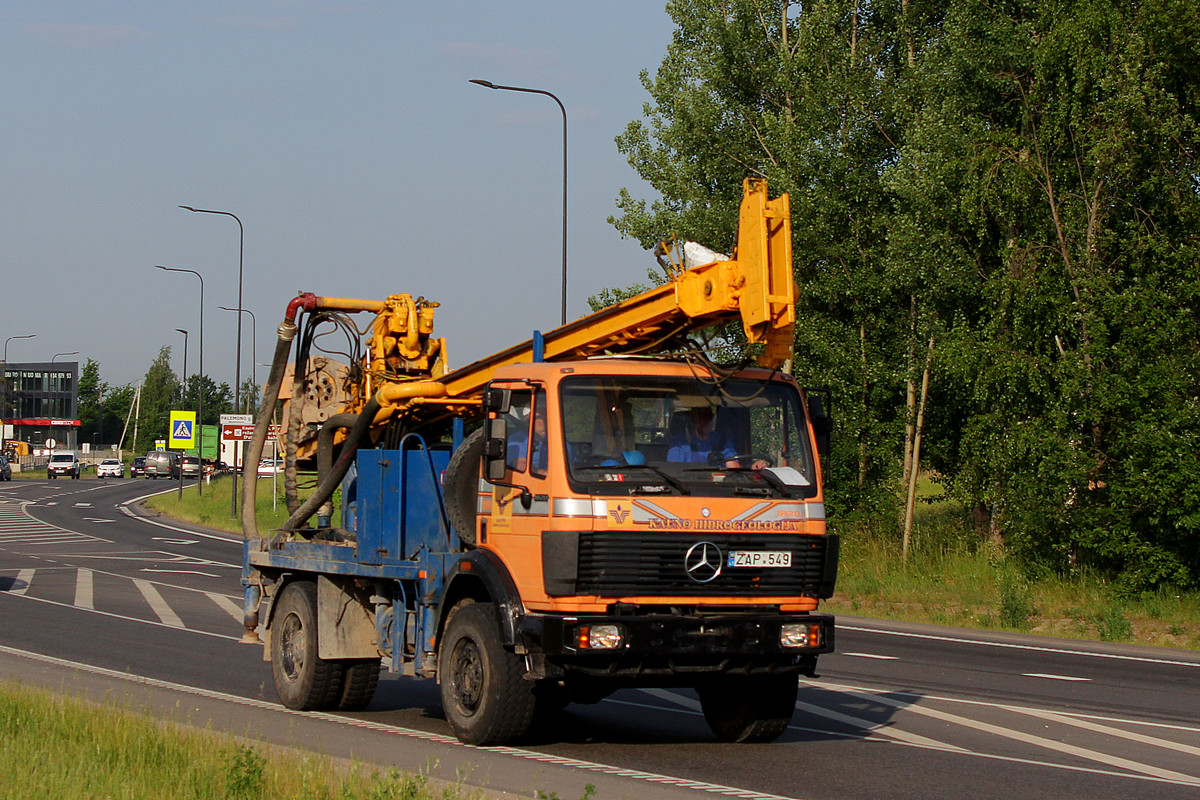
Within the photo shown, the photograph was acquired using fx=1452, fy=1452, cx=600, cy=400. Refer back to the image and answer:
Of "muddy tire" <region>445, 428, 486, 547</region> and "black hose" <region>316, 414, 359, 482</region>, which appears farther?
"black hose" <region>316, 414, 359, 482</region>

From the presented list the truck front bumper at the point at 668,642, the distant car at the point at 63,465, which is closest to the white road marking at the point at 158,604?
the truck front bumper at the point at 668,642

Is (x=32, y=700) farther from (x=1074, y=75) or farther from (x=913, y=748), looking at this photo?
(x=1074, y=75)

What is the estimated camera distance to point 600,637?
8.93m

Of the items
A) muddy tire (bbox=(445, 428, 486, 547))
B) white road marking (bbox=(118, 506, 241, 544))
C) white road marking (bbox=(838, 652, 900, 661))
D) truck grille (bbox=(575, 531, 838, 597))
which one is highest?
muddy tire (bbox=(445, 428, 486, 547))

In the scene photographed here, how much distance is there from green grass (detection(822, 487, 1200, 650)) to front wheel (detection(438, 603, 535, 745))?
1281 centimetres

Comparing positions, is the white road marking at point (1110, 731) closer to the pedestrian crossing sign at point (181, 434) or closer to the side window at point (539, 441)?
the side window at point (539, 441)

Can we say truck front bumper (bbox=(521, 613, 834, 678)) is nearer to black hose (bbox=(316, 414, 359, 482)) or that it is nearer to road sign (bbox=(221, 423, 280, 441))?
black hose (bbox=(316, 414, 359, 482))

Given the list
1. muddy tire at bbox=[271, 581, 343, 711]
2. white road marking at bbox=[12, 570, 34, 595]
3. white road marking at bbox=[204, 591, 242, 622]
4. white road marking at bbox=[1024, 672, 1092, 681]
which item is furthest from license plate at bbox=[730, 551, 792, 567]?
white road marking at bbox=[12, 570, 34, 595]

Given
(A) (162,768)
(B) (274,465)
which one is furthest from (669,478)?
(B) (274,465)

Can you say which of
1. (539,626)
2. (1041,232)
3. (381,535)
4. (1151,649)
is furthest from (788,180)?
(539,626)

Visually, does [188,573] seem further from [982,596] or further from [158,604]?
[982,596]

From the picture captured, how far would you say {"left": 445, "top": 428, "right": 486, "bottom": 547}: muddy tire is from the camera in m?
10.1

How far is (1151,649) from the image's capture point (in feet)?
61.2

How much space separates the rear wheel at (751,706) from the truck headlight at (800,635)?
725 millimetres
